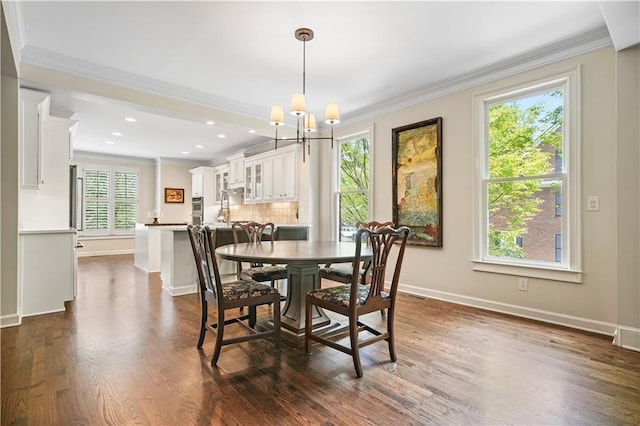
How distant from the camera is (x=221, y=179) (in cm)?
838

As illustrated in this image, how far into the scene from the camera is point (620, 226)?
104 inches

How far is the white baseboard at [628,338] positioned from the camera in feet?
8.33

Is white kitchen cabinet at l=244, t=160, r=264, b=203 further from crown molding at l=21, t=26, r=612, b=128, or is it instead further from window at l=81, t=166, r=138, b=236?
window at l=81, t=166, r=138, b=236

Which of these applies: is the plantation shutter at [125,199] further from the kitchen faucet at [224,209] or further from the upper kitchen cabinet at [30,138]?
the upper kitchen cabinet at [30,138]

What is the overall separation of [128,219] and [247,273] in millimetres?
7010

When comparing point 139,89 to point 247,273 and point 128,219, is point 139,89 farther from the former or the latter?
point 128,219

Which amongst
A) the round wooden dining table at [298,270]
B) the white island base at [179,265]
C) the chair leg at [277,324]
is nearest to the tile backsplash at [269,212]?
the white island base at [179,265]

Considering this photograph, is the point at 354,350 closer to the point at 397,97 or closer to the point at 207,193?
the point at 397,97

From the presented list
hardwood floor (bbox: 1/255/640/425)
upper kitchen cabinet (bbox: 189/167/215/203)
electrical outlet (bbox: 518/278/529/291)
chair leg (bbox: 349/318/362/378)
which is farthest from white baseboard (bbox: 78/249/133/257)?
electrical outlet (bbox: 518/278/529/291)

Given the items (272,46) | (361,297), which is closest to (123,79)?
(272,46)

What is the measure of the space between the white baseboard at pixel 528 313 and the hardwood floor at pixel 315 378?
0.44 feet

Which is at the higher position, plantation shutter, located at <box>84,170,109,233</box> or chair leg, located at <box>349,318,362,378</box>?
plantation shutter, located at <box>84,170,109,233</box>

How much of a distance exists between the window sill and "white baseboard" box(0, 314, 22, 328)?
465 cm

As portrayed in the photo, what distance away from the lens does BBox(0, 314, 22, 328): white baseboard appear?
119 inches
